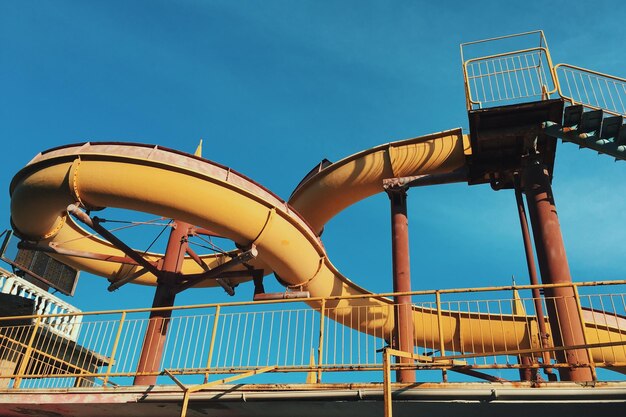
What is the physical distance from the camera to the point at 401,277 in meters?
10.6

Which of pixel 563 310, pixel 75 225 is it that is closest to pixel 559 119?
pixel 563 310

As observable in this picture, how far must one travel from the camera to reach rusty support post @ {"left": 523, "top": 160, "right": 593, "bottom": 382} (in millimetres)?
7836

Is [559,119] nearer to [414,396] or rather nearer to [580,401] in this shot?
[580,401]

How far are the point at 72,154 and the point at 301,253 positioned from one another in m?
5.22

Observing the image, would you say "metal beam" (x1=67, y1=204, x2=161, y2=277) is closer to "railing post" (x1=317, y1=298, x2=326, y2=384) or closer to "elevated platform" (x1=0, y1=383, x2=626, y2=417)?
"elevated platform" (x1=0, y1=383, x2=626, y2=417)

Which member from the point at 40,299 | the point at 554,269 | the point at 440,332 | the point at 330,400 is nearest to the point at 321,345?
the point at 330,400

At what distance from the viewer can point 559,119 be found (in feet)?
33.2

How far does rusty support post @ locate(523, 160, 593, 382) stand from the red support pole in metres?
7.33

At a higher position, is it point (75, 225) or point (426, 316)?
point (75, 225)

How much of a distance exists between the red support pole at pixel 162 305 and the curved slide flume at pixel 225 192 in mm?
2047

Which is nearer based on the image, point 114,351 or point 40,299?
point 114,351

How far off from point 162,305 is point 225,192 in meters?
3.54

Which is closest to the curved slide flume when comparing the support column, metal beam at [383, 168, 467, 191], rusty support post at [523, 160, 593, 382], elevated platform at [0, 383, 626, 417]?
metal beam at [383, 168, 467, 191]

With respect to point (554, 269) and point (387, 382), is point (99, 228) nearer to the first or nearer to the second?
point (387, 382)
